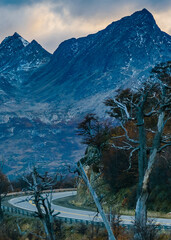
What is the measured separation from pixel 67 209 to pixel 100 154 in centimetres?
726

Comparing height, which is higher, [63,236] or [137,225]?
[137,225]

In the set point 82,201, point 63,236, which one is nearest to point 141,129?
point 63,236

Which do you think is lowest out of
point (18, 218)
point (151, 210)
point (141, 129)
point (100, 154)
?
point (18, 218)

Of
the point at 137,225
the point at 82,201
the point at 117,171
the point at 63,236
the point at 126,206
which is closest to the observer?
the point at 137,225

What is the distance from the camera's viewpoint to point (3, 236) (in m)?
31.6

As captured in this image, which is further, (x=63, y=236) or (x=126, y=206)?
(x=126, y=206)

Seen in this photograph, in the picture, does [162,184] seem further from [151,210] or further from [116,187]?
[116,187]

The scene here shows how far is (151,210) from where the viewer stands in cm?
3212

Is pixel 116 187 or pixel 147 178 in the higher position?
pixel 147 178

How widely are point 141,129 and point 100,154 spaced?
28.0 meters

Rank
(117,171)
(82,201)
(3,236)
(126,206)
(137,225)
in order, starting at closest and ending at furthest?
(137,225), (3,236), (126,206), (117,171), (82,201)

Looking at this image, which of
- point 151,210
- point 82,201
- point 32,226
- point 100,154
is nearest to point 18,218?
point 32,226

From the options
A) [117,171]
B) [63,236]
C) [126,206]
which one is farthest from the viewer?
[117,171]

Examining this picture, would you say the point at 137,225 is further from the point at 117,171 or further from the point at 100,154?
the point at 100,154
